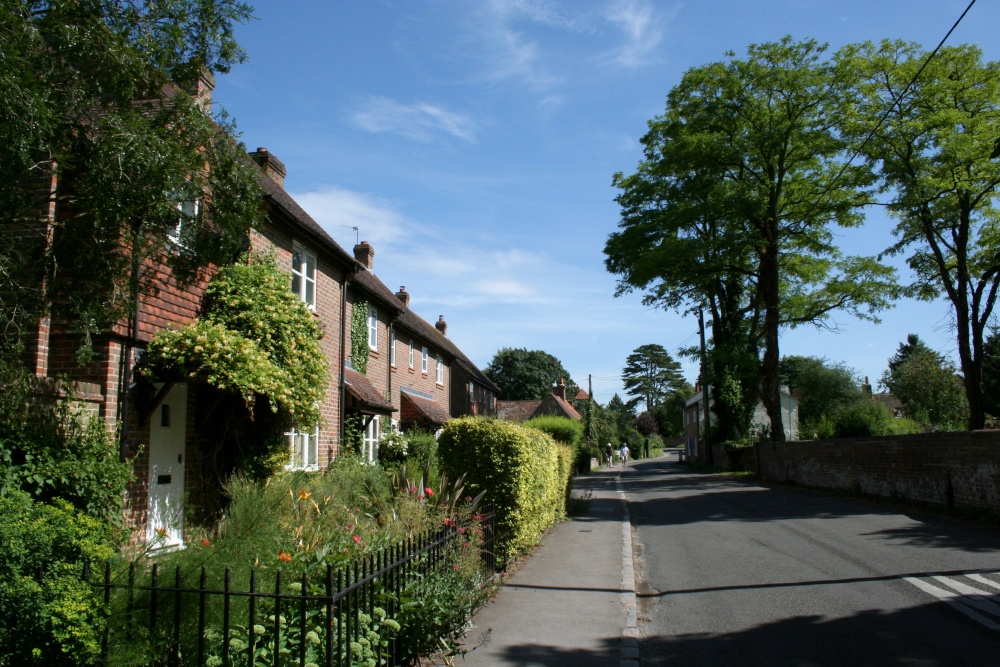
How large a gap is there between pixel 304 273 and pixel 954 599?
12522mm

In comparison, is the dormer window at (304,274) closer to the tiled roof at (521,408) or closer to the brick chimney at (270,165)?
the brick chimney at (270,165)

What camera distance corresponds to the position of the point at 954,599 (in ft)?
24.3

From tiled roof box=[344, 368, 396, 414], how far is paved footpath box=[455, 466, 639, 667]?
6.45 m

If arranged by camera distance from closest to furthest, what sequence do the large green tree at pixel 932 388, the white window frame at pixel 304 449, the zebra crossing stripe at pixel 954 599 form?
the zebra crossing stripe at pixel 954 599 < the white window frame at pixel 304 449 < the large green tree at pixel 932 388

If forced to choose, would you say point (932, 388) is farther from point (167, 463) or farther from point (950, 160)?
point (167, 463)

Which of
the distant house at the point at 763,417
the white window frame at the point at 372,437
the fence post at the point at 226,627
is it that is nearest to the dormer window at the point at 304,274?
the white window frame at the point at 372,437

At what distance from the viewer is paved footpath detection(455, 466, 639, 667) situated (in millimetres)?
5922

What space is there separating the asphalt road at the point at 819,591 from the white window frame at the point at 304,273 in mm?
8369

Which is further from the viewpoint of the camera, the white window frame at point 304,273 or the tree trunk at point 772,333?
the tree trunk at point 772,333

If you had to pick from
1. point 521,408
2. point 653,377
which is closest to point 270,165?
point 521,408

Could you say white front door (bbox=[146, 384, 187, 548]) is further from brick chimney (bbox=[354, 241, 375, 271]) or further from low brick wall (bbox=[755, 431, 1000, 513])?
brick chimney (bbox=[354, 241, 375, 271])

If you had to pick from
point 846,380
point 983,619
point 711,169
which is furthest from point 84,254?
point 846,380

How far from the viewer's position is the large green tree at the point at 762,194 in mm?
27125

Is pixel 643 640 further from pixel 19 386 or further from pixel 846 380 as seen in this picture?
pixel 846 380
